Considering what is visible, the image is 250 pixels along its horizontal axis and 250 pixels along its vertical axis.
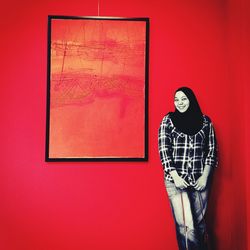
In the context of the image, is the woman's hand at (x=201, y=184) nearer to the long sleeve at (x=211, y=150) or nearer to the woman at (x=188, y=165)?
the woman at (x=188, y=165)

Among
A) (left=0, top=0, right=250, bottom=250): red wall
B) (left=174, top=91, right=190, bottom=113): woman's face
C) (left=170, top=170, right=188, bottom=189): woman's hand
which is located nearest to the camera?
(left=170, top=170, right=188, bottom=189): woman's hand

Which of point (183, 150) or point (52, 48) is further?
point (52, 48)

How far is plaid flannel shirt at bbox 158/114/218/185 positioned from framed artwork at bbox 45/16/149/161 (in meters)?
0.29

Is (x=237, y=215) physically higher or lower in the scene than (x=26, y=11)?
lower

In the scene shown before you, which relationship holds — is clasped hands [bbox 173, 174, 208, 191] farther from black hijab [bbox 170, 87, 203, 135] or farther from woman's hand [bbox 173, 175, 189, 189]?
black hijab [bbox 170, 87, 203, 135]

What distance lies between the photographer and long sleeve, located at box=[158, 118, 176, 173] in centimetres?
246

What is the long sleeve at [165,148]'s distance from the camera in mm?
2457

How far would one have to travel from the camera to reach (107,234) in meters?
2.71

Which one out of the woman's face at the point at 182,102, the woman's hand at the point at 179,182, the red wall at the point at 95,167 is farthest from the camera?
the red wall at the point at 95,167

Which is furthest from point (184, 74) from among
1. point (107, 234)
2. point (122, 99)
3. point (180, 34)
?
point (107, 234)

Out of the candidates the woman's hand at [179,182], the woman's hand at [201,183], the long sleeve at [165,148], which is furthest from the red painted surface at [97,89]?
the woman's hand at [201,183]

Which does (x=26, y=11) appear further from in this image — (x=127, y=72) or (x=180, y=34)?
(x=180, y=34)

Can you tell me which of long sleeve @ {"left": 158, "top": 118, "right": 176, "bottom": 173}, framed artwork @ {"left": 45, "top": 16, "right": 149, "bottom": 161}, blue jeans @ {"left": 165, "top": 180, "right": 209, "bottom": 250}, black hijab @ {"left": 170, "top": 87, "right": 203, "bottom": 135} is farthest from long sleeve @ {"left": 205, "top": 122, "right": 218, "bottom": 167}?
framed artwork @ {"left": 45, "top": 16, "right": 149, "bottom": 161}

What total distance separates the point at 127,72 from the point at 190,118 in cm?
73
